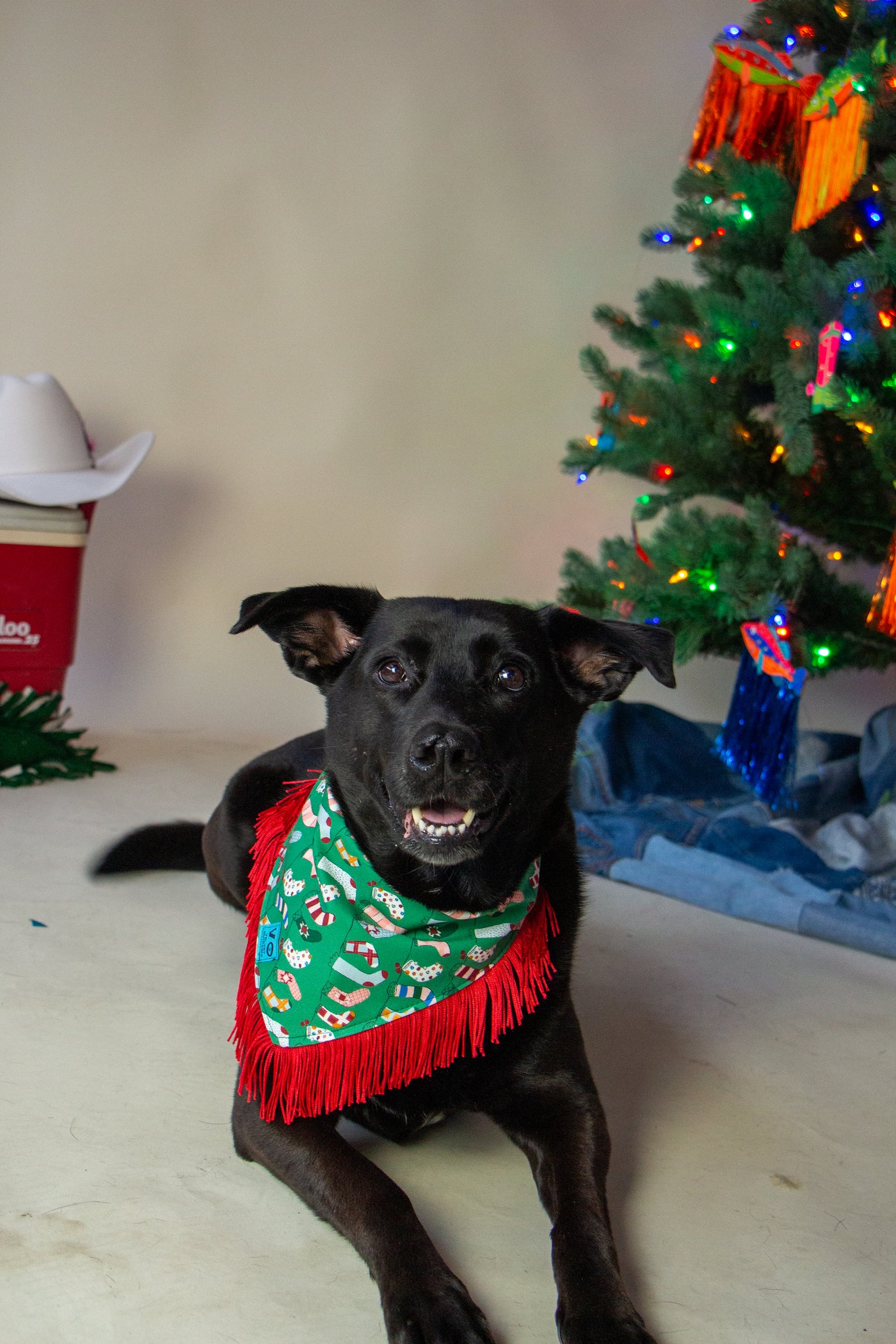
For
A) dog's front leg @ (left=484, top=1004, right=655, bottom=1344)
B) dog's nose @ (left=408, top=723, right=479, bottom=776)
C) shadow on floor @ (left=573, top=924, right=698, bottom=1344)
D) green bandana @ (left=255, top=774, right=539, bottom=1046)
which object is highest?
dog's nose @ (left=408, top=723, right=479, bottom=776)

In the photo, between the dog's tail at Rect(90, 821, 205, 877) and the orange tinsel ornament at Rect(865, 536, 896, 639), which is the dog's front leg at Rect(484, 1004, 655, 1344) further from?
the orange tinsel ornament at Rect(865, 536, 896, 639)

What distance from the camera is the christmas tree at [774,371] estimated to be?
8.21 feet

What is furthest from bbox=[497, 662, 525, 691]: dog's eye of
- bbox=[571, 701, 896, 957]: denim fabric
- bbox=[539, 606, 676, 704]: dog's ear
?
bbox=[571, 701, 896, 957]: denim fabric

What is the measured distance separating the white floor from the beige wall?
5.73ft

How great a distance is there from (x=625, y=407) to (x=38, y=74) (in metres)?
2.09

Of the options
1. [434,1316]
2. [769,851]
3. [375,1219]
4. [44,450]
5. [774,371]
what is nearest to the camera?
[434,1316]

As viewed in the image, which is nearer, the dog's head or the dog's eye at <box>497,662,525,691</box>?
the dog's head

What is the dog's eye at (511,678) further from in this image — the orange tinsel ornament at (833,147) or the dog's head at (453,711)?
the orange tinsel ornament at (833,147)

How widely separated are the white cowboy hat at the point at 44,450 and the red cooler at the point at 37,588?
0.20ft

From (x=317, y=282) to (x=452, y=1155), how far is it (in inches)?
119

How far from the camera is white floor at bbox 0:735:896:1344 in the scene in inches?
47.1

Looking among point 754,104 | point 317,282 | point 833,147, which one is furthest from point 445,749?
point 317,282

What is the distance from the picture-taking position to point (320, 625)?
5.29ft

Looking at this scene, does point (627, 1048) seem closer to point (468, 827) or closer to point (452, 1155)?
point (452, 1155)
